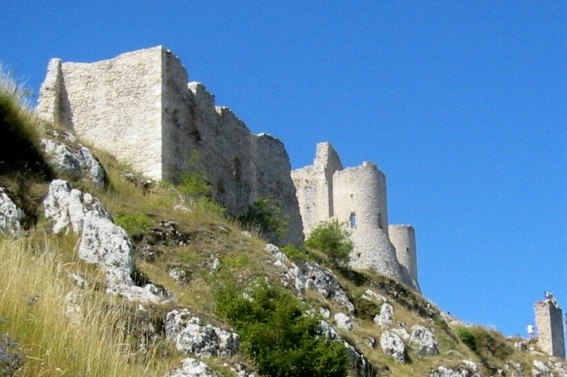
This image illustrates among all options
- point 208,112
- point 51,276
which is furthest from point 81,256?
point 208,112

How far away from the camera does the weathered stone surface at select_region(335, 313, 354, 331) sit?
16220mm

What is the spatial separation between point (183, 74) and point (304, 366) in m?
13.0

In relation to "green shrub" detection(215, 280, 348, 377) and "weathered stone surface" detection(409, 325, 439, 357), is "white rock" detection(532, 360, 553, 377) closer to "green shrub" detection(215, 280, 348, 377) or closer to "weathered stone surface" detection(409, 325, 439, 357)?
"weathered stone surface" detection(409, 325, 439, 357)

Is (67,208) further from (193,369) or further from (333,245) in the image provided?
(333,245)

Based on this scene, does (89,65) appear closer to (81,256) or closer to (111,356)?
(81,256)

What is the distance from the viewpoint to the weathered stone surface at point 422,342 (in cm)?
1854

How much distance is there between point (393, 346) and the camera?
56.7 feet

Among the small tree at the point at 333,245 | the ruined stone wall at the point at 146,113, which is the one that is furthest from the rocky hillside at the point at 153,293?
the small tree at the point at 333,245

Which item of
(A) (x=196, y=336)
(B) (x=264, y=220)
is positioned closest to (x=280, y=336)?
(A) (x=196, y=336)

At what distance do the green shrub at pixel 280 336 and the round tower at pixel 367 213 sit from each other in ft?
78.6

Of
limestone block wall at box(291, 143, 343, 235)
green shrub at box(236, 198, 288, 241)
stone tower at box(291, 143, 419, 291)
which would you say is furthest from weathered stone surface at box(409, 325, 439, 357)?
limestone block wall at box(291, 143, 343, 235)

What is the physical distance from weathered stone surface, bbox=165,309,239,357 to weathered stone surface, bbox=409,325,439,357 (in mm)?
9770

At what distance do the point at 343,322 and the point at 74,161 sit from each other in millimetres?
5459

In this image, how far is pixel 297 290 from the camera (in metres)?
14.9
